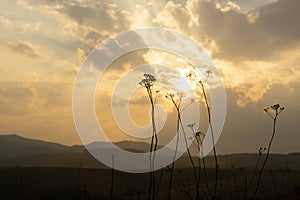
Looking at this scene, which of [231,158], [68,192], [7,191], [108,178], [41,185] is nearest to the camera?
[68,192]

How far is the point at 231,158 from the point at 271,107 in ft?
397

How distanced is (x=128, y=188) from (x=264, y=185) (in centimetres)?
1302

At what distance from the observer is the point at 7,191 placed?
2955 centimetres

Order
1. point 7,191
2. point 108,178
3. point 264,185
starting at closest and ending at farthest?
point 264,185
point 7,191
point 108,178

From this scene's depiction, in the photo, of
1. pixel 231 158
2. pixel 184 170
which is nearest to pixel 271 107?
pixel 184 170

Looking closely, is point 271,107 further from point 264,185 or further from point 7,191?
point 7,191

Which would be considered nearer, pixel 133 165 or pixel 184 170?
pixel 184 170

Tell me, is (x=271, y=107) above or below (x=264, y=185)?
above

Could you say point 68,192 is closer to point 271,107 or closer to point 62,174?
point 62,174

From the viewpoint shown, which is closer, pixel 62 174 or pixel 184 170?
pixel 62 174

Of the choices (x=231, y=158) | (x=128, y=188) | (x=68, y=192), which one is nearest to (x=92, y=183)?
(x=128, y=188)

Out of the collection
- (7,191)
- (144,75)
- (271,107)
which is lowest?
(7,191)

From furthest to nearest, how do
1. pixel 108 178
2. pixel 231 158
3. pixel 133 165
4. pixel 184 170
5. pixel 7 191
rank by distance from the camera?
pixel 231 158
pixel 133 165
pixel 184 170
pixel 108 178
pixel 7 191

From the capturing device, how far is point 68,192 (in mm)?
26719
